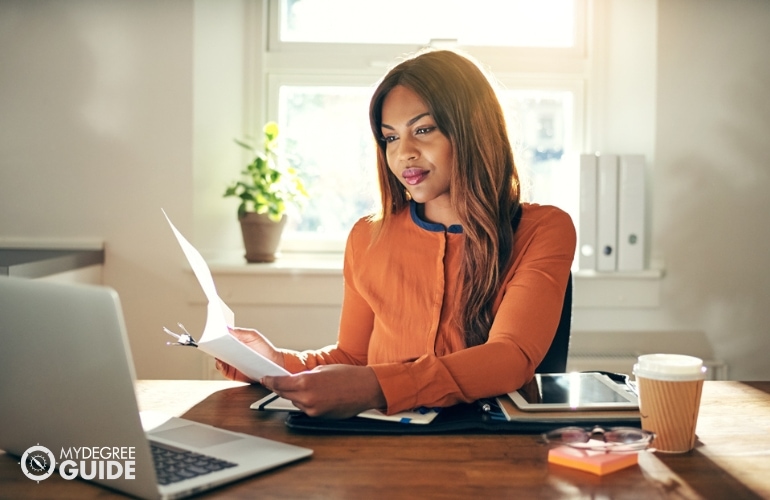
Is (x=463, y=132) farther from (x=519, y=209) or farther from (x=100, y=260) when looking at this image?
(x=100, y=260)

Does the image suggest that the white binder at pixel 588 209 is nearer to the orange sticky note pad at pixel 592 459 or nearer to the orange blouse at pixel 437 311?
the orange blouse at pixel 437 311

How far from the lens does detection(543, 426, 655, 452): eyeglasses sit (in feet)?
3.15

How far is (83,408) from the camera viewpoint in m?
0.85

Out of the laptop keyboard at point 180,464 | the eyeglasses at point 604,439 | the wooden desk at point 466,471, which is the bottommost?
the wooden desk at point 466,471

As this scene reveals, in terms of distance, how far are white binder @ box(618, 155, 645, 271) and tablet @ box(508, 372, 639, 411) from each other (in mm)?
1527

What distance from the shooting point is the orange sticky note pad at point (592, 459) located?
36.8 inches

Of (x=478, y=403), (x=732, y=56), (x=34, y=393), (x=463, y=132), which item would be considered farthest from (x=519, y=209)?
(x=732, y=56)

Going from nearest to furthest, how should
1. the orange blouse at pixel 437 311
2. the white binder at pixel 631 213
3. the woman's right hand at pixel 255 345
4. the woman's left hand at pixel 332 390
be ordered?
the woman's left hand at pixel 332 390 < the orange blouse at pixel 437 311 < the woman's right hand at pixel 255 345 < the white binder at pixel 631 213

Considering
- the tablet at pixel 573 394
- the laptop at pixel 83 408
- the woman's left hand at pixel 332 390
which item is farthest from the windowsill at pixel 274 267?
the laptop at pixel 83 408

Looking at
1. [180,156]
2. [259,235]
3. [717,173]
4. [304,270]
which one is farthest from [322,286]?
[717,173]

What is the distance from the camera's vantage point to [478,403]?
1213mm

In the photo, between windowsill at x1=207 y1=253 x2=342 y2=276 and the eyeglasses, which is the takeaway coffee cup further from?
windowsill at x1=207 y1=253 x2=342 y2=276

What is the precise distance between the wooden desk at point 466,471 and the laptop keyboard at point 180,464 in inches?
1.6

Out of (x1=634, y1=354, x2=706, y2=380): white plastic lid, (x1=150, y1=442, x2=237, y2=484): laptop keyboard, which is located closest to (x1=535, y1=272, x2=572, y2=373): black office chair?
(x1=634, y1=354, x2=706, y2=380): white plastic lid
